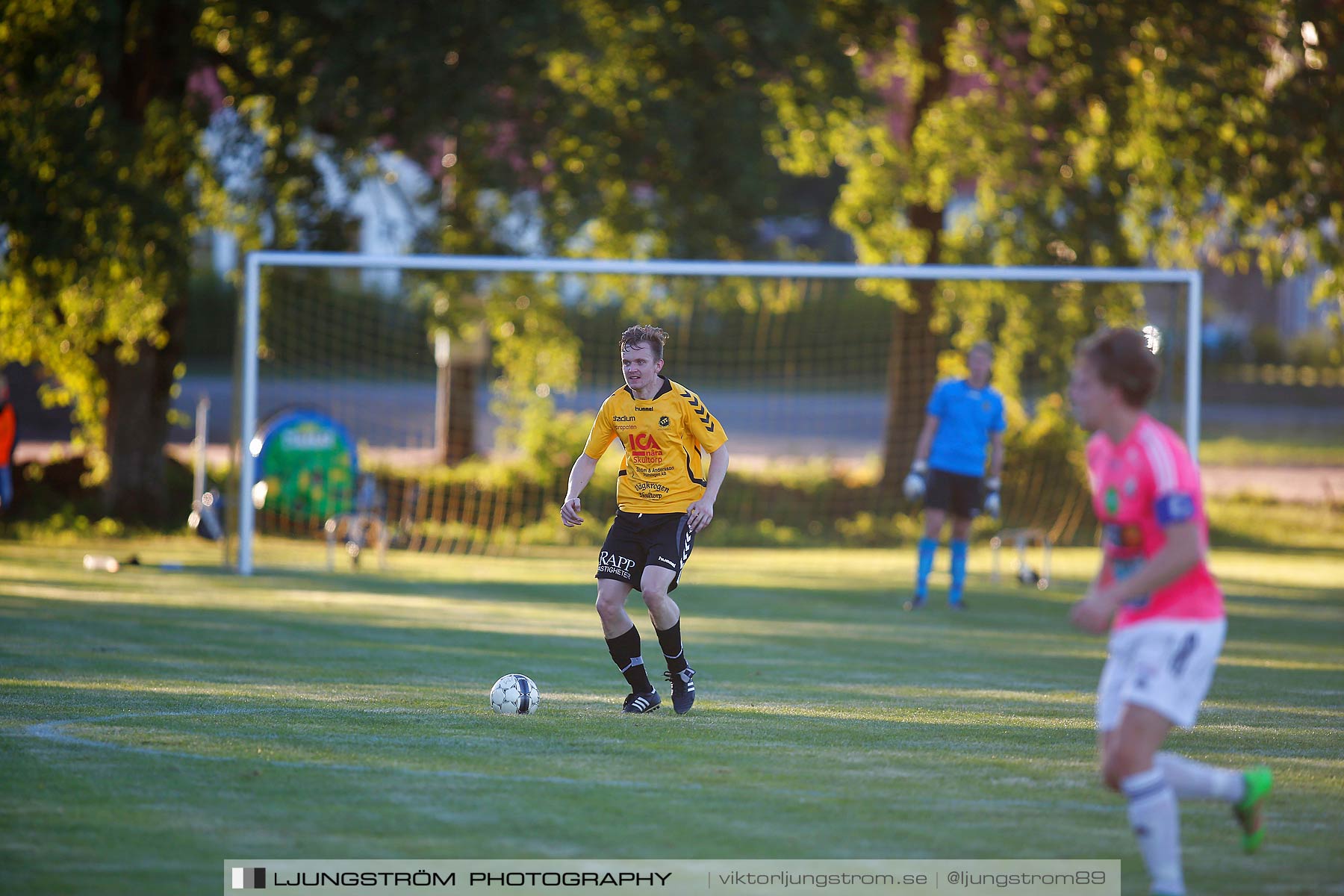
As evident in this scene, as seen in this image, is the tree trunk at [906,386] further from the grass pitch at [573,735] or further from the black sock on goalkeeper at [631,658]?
the black sock on goalkeeper at [631,658]

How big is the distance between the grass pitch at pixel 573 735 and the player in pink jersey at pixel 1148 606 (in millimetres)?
392

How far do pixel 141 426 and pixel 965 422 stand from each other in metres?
10.2

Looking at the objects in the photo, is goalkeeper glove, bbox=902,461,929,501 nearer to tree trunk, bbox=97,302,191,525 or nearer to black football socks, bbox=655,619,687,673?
black football socks, bbox=655,619,687,673

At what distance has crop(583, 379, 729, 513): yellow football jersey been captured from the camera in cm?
754

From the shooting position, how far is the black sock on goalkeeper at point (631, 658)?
7605 millimetres

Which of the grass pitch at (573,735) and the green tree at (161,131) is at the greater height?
the green tree at (161,131)

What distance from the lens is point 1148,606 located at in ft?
15.4

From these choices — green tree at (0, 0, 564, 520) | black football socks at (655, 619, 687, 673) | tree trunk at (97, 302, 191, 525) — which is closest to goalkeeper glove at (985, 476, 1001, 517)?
black football socks at (655, 619, 687, 673)

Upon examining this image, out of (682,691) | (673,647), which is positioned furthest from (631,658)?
(682,691)

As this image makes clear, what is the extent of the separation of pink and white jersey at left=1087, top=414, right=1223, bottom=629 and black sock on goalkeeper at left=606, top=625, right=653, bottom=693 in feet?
10.7

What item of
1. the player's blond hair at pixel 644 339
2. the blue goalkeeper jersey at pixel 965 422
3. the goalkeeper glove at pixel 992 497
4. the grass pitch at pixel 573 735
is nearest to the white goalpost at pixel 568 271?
the grass pitch at pixel 573 735

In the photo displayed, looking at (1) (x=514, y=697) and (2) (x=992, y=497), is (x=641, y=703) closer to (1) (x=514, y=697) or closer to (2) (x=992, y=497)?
(1) (x=514, y=697)

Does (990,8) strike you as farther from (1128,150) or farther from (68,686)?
(68,686)

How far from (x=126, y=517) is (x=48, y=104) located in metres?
4.96
